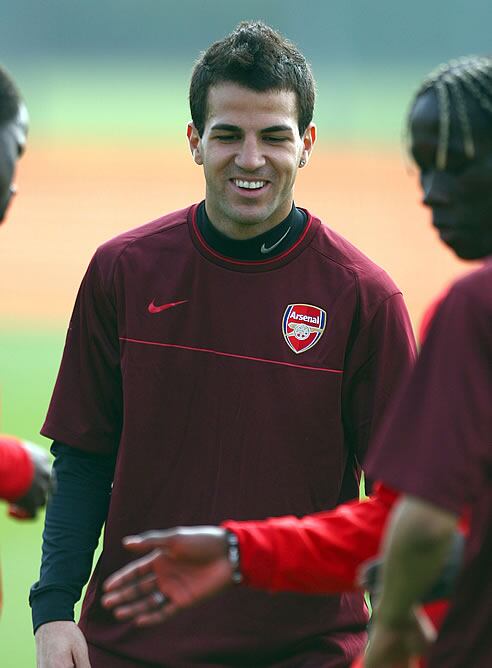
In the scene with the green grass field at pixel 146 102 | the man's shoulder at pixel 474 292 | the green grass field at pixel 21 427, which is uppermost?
the green grass field at pixel 146 102

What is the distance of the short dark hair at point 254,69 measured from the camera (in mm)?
3879

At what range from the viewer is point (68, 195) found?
25.5 m

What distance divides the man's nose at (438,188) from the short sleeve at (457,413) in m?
0.37

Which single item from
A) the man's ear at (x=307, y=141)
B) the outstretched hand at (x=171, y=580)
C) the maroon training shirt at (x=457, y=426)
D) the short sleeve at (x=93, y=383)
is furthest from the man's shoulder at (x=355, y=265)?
the maroon training shirt at (x=457, y=426)

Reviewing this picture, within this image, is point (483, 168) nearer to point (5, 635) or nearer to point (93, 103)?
point (5, 635)

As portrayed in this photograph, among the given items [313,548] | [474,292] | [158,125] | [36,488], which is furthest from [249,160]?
[158,125]

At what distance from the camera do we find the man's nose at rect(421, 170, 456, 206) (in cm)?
256

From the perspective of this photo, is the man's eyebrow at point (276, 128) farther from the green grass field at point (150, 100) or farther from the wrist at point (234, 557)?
the green grass field at point (150, 100)

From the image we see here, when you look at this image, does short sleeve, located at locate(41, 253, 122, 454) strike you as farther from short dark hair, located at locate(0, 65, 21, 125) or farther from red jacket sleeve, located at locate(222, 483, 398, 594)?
red jacket sleeve, located at locate(222, 483, 398, 594)

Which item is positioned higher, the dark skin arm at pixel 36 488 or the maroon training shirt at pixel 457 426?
the maroon training shirt at pixel 457 426

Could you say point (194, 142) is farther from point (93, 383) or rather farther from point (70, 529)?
point (70, 529)

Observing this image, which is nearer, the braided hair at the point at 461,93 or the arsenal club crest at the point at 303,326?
the braided hair at the point at 461,93

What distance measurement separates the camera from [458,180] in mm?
2539

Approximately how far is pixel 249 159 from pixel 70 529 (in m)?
1.21
